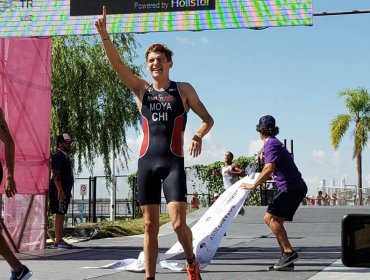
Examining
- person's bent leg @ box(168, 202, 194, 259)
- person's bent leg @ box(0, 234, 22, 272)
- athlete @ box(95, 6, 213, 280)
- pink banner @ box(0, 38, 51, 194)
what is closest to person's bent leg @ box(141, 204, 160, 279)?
athlete @ box(95, 6, 213, 280)

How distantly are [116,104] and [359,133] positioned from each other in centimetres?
2875

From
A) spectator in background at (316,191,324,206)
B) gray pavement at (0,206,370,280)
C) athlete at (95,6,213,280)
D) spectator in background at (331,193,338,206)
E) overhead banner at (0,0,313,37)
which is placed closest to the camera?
athlete at (95,6,213,280)

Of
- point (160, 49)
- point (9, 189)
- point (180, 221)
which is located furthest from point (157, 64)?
point (9, 189)

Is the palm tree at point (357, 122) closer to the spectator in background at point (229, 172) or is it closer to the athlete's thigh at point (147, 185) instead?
the spectator in background at point (229, 172)

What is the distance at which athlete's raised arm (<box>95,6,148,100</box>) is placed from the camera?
5602 mm

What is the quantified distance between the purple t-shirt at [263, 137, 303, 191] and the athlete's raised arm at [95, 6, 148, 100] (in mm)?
2169

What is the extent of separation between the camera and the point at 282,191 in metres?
7.36

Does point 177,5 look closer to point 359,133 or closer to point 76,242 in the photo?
point 76,242

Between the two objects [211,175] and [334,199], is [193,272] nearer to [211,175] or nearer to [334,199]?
[211,175]

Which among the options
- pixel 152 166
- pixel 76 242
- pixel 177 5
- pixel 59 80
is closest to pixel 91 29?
pixel 177 5

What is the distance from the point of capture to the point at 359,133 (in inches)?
1873

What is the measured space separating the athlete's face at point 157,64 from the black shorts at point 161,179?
792mm

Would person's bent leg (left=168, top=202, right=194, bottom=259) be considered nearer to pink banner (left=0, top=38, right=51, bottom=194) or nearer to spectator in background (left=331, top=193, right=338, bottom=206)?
Result: pink banner (left=0, top=38, right=51, bottom=194)

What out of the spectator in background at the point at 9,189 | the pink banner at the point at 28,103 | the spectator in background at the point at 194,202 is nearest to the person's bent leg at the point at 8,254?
the spectator in background at the point at 9,189
